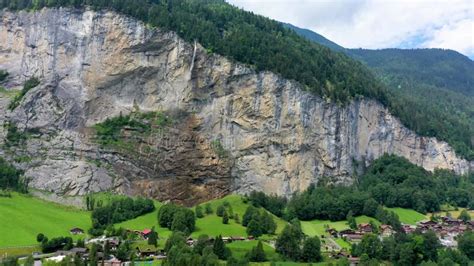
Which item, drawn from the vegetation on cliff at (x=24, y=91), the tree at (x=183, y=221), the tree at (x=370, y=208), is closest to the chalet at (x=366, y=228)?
the tree at (x=370, y=208)

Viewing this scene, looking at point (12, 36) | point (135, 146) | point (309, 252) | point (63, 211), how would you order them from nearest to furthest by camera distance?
point (309, 252) → point (63, 211) → point (135, 146) → point (12, 36)

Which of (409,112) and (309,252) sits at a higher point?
(409,112)

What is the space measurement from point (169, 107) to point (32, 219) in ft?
117

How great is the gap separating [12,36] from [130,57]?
84.4ft

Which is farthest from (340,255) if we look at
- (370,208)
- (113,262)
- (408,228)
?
(113,262)

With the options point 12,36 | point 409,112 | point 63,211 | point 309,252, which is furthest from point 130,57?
point 409,112

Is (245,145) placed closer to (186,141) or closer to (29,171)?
(186,141)

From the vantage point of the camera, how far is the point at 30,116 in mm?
103000

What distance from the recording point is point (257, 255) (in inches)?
2665

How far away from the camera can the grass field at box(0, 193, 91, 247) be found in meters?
74.2

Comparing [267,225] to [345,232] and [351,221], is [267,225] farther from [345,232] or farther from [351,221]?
[351,221]

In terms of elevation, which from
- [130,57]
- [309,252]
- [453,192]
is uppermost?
[130,57]

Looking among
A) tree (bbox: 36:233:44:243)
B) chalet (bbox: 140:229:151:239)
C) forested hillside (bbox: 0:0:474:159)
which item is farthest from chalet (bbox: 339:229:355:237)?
tree (bbox: 36:233:44:243)

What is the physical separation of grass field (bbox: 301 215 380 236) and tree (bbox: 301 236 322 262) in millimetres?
15856
